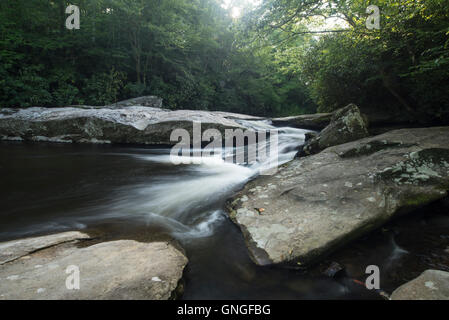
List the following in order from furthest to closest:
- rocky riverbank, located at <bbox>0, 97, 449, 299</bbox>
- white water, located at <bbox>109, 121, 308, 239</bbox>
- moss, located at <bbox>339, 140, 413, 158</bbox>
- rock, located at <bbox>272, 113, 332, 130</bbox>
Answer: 1. rock, located at <bbox>272, 113, 332, 130</bbox>
2. moss, located at <bbox>339, 140, 413, 158</bbox>
3. white water, located at <bbox>109, 121, 308, 239</bbox>
4. rocky riverbank, located at <bbox>0, 97, 449, 299</bbox>

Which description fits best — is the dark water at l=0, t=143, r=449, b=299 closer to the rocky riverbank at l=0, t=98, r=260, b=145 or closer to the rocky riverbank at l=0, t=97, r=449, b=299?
the rocky riverbank at l=0, t=97, r=449, b=299

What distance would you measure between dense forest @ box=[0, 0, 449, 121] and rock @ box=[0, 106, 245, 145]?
237cm

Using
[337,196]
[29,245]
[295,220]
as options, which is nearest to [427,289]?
[295,220]

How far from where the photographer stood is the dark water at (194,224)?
170cm

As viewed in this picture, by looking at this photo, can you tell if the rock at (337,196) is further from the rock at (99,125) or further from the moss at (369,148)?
the rock at (99,125)

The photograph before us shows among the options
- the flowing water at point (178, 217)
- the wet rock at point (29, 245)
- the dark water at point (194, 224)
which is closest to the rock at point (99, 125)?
the flowing water at point (178, 217)

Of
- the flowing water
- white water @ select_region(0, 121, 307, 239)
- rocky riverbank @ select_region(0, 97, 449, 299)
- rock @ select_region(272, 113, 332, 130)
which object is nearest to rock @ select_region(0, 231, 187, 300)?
rocky riverbank @ select_region(0, 97, 449, 299)

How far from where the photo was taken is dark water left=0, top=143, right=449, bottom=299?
1696 millimetres

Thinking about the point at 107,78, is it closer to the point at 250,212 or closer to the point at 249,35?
the point at 249,35

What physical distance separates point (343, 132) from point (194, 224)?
324 cm

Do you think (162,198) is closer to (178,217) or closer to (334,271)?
(178,217)

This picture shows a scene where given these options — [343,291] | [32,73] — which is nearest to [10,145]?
[32,73]

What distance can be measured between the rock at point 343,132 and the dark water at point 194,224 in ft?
4.70

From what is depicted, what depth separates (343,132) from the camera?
419 cm
